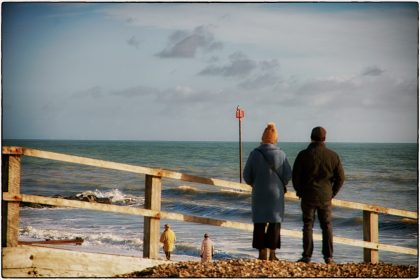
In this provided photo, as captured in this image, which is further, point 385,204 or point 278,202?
point 385,204

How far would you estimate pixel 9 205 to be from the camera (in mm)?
7383

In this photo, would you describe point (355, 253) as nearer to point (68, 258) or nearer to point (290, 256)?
point (290, 256)

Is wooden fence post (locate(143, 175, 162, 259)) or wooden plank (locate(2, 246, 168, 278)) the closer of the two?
wooden plank (locate(2, 246, 168, 278))

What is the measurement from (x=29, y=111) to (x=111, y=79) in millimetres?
17921

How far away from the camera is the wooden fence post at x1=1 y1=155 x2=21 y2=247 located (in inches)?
289

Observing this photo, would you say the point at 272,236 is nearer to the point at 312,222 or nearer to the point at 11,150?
the point at 312,222

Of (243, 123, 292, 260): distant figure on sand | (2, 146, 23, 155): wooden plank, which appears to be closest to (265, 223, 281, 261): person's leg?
(243, 123, 292, 260): distant figure on sand

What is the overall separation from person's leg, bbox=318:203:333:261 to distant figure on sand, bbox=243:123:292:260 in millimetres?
431

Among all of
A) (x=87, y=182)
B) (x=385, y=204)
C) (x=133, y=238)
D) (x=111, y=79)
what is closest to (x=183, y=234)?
(x=133, y=238)

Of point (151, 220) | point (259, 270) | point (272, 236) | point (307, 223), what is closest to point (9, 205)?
point (151, 220)

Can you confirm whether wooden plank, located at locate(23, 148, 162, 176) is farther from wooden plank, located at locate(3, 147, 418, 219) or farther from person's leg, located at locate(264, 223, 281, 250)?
person's leg, located at locate(264, 223, 281, 250)

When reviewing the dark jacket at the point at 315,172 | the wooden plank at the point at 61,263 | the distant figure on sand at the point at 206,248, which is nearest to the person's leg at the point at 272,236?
the dark jacket at the point at 315,172

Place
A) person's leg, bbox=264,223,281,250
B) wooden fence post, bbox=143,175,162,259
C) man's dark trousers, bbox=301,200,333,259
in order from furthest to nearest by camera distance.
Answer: person's leg, bbox=264,223,281,250 → man's dark trousers, bbox=301,200,333,259 → wooden fence post, bbox=143,175,162,259

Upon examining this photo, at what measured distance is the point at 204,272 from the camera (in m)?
7.44
